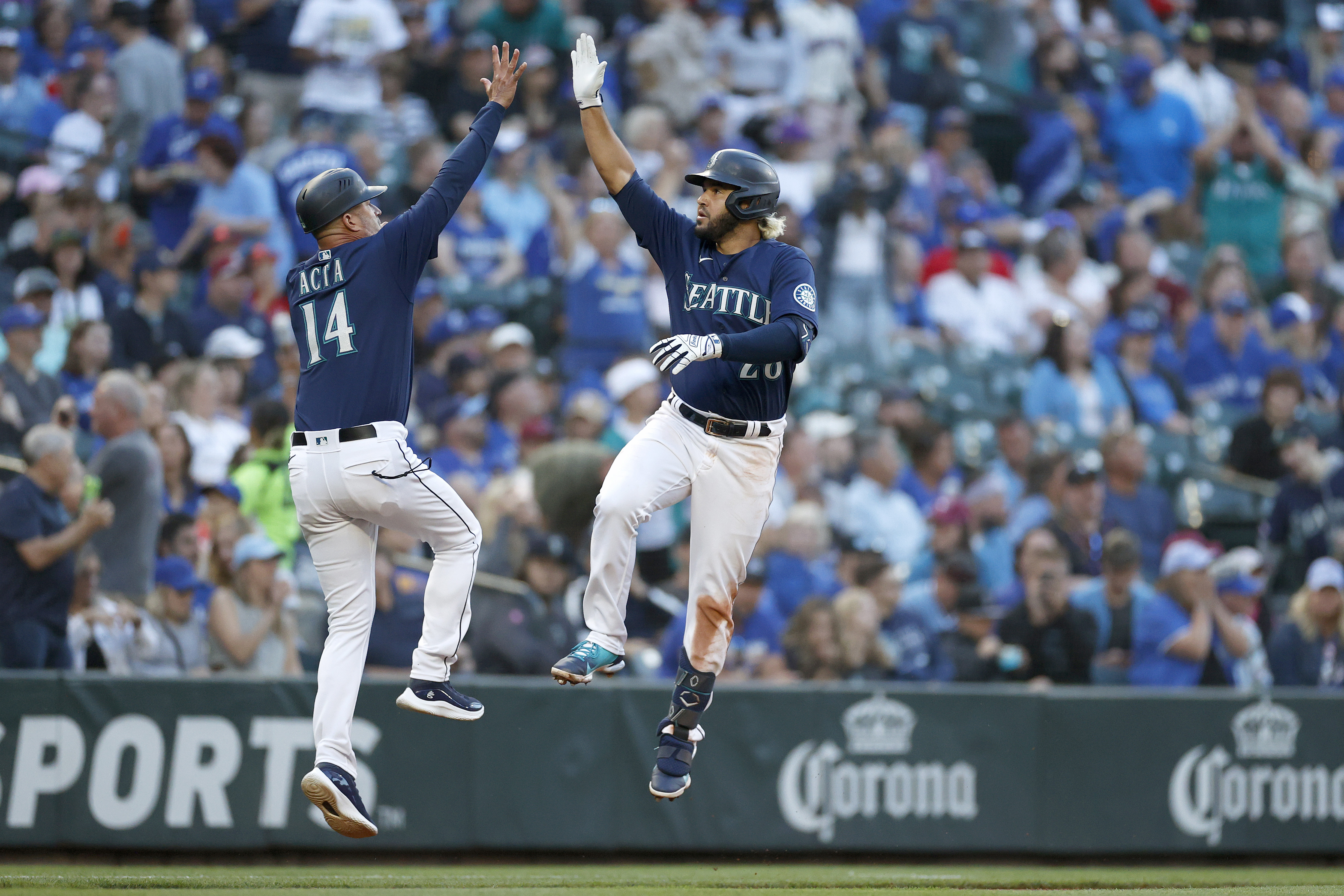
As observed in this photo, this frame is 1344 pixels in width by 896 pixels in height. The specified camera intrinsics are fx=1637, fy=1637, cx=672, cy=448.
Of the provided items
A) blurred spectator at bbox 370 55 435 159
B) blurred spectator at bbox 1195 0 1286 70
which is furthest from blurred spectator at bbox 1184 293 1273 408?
blurred spectator at bbox 370 55 435 159

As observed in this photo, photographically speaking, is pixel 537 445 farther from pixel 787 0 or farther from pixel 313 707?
pixel 787 0

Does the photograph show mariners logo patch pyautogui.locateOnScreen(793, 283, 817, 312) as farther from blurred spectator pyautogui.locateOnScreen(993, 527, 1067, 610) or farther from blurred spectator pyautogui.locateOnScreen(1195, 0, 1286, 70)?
blurred spectator pyautogui.locateOnScreen(1195, 0, 1286, 70)

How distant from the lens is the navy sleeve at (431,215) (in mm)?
6441

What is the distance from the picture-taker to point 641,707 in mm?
9555

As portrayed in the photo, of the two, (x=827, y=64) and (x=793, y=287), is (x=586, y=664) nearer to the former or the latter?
(x=793, y=287)

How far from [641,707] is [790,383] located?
318 centimetres

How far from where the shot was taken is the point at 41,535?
841 cm

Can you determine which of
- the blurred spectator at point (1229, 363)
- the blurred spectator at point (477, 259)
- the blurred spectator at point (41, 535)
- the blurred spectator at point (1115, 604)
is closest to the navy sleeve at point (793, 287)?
the blurred spectator at point (41, 535)

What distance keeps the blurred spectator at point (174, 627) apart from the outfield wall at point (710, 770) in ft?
0.75

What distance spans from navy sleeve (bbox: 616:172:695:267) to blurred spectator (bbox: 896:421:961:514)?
16.6 feet

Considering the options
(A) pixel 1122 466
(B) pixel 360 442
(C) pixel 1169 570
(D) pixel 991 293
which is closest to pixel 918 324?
(D) pixel 991 293

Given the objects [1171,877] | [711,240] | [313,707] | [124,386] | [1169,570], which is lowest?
[1171,877]

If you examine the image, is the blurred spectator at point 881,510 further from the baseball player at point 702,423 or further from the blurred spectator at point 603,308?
the baseball player at point 702,423

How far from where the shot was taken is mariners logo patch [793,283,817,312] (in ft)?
21.3
